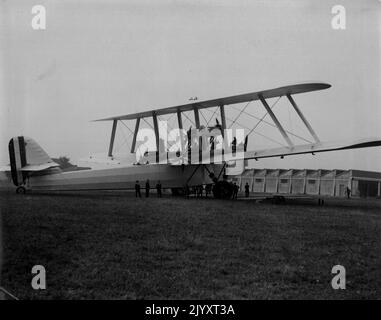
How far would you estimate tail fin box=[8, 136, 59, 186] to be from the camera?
1274cm

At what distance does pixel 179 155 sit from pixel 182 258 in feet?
33.4

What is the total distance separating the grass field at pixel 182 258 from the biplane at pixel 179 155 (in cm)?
512

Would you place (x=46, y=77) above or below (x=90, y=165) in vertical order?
above

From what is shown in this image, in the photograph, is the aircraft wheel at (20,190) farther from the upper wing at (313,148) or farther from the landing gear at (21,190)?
the upper wing at (313,148)

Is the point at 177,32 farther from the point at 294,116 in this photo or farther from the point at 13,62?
the point at 294,116

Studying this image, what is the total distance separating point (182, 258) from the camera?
16.8 feet

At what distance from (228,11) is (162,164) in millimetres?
9416

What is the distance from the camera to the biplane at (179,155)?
1191 centimetres

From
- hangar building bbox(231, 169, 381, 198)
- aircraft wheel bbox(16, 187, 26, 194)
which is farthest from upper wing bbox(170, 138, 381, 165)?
hangar building bbox(231, 169, 381, 198)

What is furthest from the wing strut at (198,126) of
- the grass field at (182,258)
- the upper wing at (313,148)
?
the grass field at (182,258)

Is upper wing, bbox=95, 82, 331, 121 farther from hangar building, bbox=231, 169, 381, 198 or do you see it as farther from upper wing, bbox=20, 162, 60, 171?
hangar building, bbox=231, 169, 381, 198
